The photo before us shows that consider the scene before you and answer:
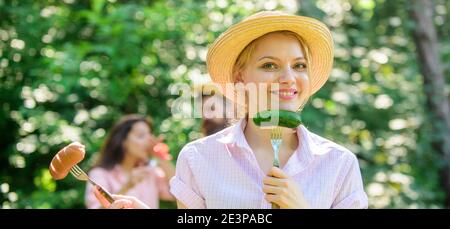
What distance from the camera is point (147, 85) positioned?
543cm

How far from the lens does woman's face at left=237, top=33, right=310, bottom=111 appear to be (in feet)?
6.88

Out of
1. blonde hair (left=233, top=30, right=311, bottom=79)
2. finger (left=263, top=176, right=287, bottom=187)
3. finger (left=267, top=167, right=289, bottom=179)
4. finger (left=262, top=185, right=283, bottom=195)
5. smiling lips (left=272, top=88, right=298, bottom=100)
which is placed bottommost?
finger (left=262, top=185, right=283, bottom=195)

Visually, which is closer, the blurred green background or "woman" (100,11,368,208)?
"woman" (100,11,368,208)

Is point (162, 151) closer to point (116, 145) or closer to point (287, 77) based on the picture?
point (116, 145)

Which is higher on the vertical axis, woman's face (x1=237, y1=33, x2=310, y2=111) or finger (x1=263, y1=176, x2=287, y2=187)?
woman's face (x1=237, y1=33, x2=310, y2=111)

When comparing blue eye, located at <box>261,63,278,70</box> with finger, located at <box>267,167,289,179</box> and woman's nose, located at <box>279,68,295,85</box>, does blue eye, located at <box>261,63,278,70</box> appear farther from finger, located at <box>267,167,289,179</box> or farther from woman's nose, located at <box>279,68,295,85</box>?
finger, located at <box>267,167,289,179</box>

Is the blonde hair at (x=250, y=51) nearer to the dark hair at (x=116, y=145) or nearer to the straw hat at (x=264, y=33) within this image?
the straw hat at (x=264, y=33)

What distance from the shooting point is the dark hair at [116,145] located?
4500mm

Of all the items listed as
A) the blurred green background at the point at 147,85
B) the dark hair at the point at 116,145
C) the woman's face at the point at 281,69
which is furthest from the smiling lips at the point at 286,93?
the blurred green background at the point at 147,85

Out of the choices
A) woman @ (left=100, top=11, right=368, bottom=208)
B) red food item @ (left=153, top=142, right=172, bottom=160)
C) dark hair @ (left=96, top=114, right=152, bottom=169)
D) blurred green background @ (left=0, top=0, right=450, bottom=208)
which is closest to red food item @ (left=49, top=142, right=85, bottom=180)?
woman @ (left=100, top=11, right=368, bottom=208)

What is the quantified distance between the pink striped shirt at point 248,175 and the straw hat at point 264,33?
11.1 inches

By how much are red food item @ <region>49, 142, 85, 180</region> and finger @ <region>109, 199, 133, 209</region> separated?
18cm

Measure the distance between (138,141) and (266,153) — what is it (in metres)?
2.53
